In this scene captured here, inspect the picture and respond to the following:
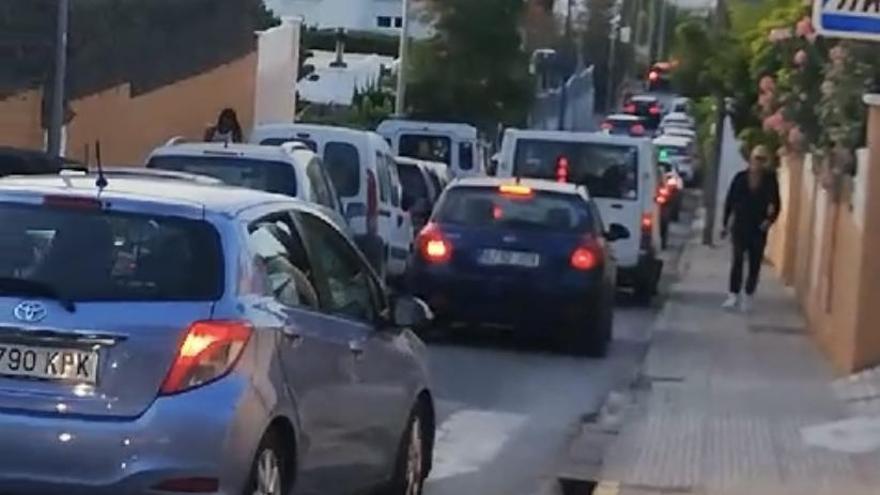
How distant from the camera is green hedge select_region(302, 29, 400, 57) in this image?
73.7 meters

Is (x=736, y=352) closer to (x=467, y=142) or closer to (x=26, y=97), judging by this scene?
(x=26, y=97)

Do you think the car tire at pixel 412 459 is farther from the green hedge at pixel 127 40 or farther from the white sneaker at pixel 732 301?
the green hedge at pixel 127 40

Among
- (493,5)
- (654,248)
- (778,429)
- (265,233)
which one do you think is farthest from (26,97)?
(493,5)

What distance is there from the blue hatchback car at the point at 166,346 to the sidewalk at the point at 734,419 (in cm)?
349

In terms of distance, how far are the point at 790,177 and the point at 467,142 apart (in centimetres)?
566

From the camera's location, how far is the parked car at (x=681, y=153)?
56625 millimetres

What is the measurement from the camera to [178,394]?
27.8ft

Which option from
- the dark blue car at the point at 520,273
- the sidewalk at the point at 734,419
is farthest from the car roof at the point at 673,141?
the dark blue car at the point at 520,273

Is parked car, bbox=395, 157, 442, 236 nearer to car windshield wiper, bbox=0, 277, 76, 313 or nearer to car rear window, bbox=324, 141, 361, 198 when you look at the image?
car rear window, bbox=324, 141, 361, 198

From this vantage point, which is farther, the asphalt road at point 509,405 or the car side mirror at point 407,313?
the asphalt road at point 509,405

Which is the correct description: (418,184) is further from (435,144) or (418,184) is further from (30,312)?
(30,312)

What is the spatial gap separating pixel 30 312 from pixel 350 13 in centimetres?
8108

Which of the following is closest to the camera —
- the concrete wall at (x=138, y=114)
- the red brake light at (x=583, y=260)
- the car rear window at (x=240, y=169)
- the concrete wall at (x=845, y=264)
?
the car rear window at (x=240, y=169)

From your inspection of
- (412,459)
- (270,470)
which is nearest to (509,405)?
(412,459)
